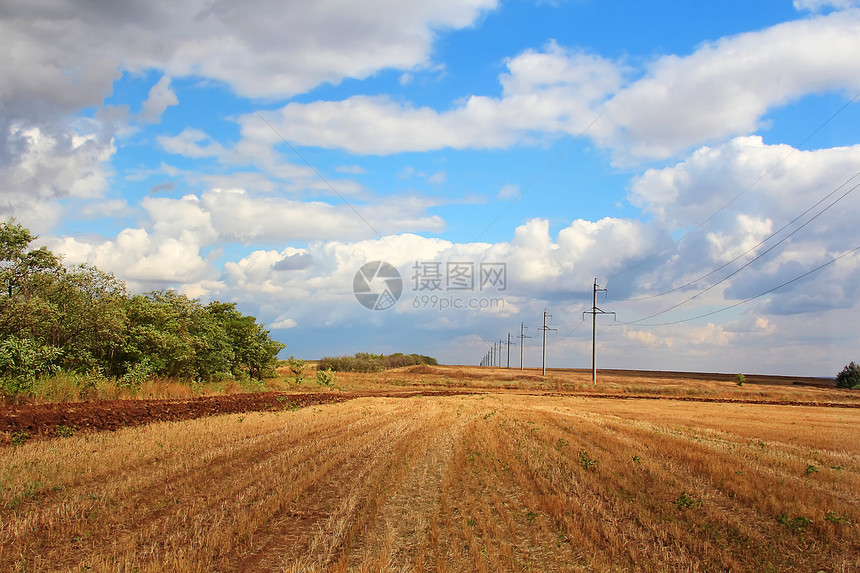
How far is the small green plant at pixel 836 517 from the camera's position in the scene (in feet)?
27.4

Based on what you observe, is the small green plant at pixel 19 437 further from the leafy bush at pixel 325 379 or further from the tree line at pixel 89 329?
the leafy bush at pixel 325 379

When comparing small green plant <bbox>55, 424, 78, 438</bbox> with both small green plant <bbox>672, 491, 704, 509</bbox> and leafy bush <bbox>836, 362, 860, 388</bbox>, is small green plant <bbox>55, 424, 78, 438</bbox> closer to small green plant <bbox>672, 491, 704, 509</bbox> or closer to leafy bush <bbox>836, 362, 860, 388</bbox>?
small green plant <bbox>672, 491, 704, 509</bbox>

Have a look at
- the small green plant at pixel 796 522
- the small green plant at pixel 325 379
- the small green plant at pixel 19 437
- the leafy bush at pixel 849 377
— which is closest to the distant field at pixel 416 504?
the small green plant at pixel 796 522

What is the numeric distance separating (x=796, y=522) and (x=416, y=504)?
18.8 ft

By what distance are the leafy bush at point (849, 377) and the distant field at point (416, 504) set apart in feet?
298

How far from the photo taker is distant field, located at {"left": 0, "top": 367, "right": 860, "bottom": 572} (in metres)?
6.78

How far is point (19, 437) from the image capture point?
13484 millimetres

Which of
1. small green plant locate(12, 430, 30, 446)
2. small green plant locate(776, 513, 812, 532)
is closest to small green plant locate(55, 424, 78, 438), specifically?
small green plant locate(12, 430, 30, 446)

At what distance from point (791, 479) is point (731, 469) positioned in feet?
3.66

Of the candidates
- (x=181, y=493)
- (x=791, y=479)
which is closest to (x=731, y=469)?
(x=791, y=479)

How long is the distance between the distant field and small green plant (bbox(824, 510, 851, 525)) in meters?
0.04

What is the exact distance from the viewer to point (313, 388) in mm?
49625

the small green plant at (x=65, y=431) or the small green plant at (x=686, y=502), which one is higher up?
the small green plant at (x=65, y=431)

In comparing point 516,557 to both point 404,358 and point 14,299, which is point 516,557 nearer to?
point 14,299
